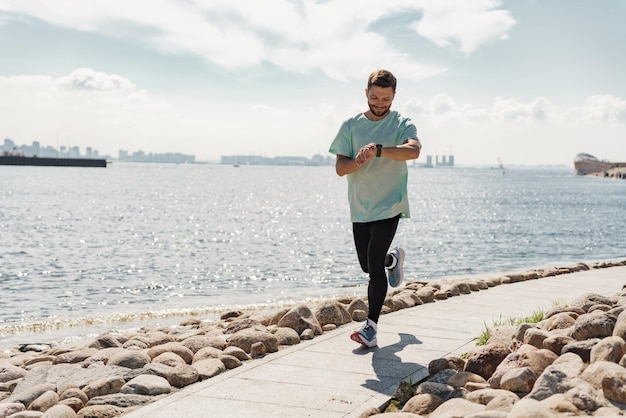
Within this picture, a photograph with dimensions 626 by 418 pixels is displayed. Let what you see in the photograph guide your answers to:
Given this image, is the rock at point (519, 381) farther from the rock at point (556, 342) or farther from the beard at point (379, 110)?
the beard at point (379, 110)

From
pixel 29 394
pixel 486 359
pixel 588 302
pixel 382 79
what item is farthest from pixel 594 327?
pixel 29 394

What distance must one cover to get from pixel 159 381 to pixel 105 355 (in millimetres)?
1545

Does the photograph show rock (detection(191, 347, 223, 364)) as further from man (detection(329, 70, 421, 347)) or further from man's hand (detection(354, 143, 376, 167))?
man's hand (detection(354, 143, 376, 167))

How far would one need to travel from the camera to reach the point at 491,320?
740 centimetres

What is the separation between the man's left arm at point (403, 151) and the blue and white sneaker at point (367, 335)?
4.70 feet

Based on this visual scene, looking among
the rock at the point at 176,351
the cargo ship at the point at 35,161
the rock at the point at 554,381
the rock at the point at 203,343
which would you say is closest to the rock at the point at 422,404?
the rock at the point at 554,381

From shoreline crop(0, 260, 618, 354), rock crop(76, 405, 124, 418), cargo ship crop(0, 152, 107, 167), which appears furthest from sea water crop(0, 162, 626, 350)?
cargo ship crop(0, 152, 107, 167)

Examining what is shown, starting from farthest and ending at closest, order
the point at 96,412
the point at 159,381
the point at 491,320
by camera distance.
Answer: the point at 491,320 → the point at 159,381 → the point at 96,412

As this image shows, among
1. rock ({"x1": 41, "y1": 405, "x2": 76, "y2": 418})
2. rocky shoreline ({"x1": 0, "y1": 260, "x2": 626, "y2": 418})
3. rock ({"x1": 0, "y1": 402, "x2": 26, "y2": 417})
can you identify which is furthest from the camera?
rock ({"x1": 0, "y1": 402, "x2": 26, "y2": 417})

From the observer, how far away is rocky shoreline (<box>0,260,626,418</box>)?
4070mm

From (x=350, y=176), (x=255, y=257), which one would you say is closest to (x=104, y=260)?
(x=255, y=257)

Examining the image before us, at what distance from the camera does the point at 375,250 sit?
5.78 metres

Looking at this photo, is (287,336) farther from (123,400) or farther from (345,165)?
(123,400)

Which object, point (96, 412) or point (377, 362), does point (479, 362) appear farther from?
point (96, 412)
